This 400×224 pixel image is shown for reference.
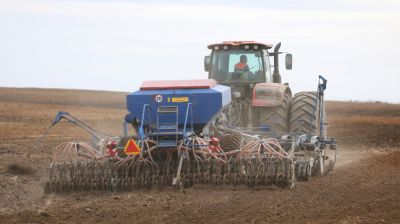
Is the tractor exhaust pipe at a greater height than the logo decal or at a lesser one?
greater

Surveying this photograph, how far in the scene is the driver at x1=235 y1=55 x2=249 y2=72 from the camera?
14445 mm

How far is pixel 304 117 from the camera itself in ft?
46.7

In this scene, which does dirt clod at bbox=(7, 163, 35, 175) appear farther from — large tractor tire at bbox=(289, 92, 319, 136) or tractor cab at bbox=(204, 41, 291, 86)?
large tractor tire at bbox=(289, 92, 319, 136)

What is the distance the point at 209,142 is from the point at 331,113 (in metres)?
23.7

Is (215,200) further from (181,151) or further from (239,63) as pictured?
(239,63)

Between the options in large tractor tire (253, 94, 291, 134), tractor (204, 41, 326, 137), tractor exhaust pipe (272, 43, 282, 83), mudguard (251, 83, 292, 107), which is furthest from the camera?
tractor exhaust pipe (272, 43, 282, 83)

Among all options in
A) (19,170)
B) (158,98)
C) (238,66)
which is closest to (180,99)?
(158,98)

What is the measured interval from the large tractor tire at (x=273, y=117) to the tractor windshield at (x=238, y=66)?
60 cm

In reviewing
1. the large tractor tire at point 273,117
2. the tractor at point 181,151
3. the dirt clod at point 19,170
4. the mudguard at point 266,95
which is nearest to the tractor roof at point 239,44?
the mudguard at point 266,95

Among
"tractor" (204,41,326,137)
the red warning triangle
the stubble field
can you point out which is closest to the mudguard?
"tractor" (204,41,326,137)

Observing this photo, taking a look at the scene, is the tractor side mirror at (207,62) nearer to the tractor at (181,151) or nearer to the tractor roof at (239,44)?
the tractor roof at (239,44)

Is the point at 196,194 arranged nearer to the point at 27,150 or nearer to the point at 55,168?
the point at 55,168

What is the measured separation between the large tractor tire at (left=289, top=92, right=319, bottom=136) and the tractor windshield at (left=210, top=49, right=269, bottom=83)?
0.75m

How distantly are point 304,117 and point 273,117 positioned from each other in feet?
1.83
